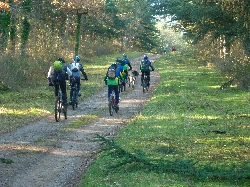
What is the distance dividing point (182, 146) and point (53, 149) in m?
3.55

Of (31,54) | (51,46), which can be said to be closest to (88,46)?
(51,46)

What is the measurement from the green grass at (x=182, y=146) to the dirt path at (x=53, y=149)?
571 mm

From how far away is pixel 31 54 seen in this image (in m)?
29.9

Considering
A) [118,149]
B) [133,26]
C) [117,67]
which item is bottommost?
[118,149]

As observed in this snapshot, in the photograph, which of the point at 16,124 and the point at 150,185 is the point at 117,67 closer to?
the point at 16,124

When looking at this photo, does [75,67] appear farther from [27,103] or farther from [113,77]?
[27,103]

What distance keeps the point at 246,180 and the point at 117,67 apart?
1113 centimetres

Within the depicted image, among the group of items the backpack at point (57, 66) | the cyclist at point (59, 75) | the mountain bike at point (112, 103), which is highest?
the backpack at point (57, 66)

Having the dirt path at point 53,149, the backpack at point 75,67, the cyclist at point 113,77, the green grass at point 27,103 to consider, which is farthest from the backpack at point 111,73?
the green grass at point 27,103

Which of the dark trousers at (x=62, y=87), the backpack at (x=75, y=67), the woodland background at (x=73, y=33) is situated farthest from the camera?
the woodland background at (x=73, y=33)

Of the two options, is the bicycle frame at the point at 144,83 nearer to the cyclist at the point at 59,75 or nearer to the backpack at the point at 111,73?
the backpack at the point at 111,73

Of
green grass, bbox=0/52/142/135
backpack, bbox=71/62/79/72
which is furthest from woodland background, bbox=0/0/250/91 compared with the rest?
backpack, bbox=71/62/79/72

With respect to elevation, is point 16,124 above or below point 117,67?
below

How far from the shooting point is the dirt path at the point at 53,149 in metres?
10.1
